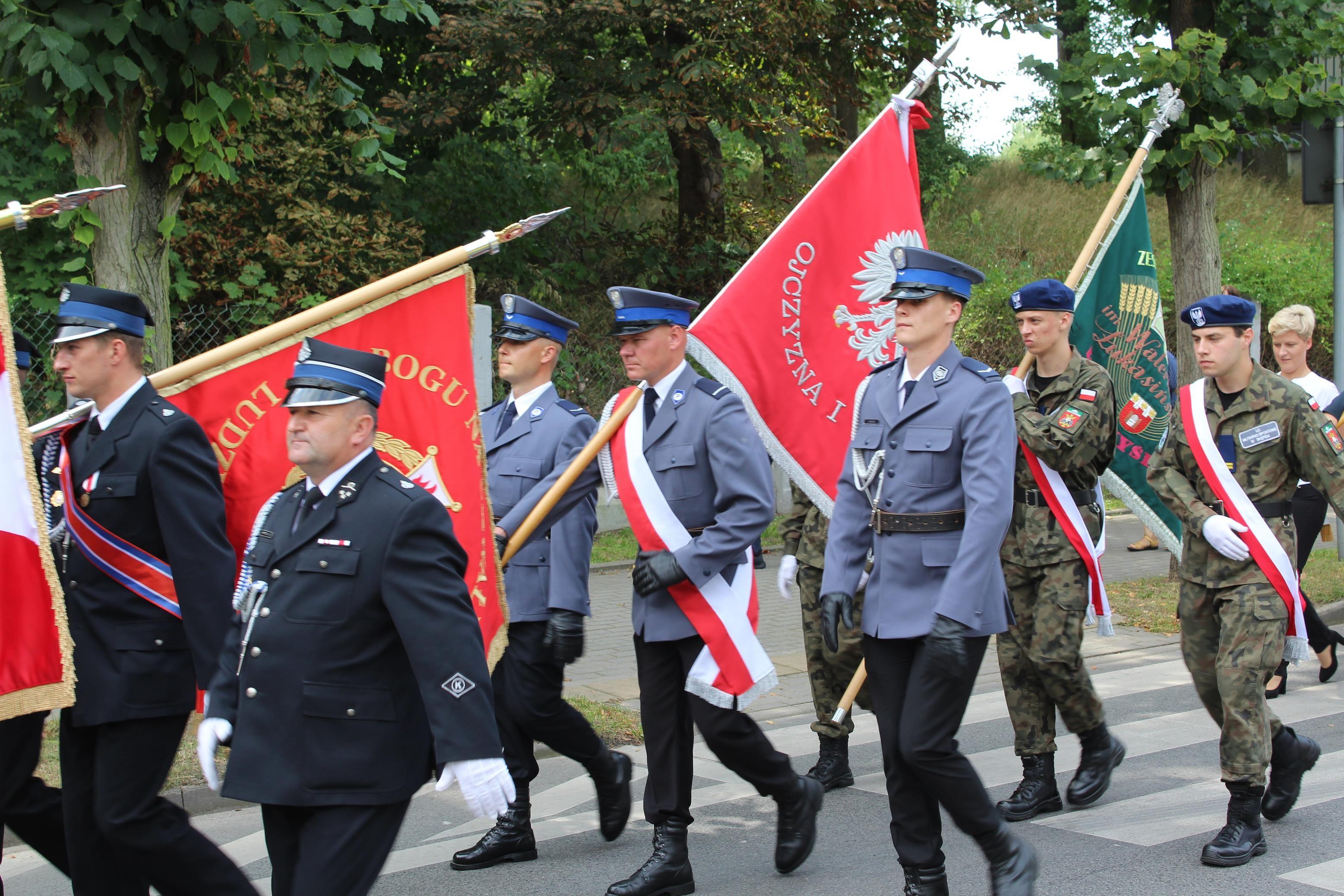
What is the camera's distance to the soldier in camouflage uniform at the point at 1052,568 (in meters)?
5.53

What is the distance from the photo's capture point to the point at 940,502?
4.33 meters

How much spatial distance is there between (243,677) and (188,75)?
14.8 feet

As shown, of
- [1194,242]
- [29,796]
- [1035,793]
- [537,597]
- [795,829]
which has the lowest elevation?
[1035,793]

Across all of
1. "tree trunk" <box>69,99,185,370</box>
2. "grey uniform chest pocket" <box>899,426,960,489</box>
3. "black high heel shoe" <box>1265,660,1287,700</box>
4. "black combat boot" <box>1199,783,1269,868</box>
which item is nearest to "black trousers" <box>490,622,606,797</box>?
"grey uniform chest pocket" <box>899,426,960,489</box>

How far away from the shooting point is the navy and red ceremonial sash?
3.80 metres

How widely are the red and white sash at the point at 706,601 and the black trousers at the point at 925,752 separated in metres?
0.50

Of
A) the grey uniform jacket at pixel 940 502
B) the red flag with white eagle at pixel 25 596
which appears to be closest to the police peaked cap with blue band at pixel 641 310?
the grey uniform jacket at pixel 940 502

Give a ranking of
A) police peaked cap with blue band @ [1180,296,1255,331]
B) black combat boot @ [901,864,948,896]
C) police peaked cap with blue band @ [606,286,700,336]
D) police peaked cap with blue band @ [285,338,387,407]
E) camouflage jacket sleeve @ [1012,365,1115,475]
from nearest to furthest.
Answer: police peaked cap with blue band @ [285,338,387,407]
black combat boot @ [901,864,948,896]
police peaked cap with blue band @ [606,286,700,336]
police peaked cap with blue band @ [1180,296,1255,331]
camouflage jacket sleeve @ [1012,365,1115,475]

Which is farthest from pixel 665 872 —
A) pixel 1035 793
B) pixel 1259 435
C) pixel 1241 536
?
pixel 1259 435

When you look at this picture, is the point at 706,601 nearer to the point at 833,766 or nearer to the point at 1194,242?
the point at 833,766

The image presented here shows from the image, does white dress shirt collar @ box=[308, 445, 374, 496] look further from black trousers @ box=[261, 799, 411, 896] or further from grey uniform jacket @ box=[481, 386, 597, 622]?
grey uniform jacket @ box=[481, 386, 597, 622]

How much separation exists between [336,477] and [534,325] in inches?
82.8

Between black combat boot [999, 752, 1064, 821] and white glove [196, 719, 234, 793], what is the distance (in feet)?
10.6

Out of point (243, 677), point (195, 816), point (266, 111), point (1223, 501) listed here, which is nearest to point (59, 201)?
point (243, 677)
